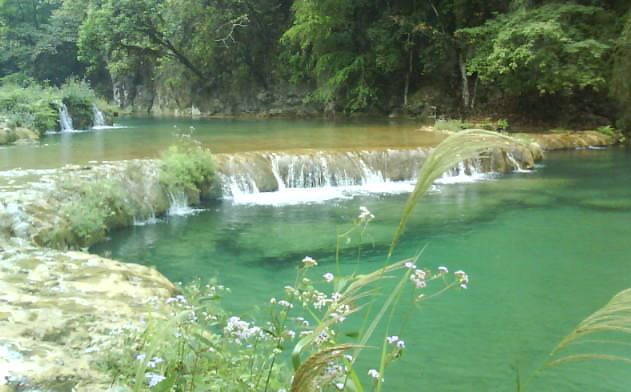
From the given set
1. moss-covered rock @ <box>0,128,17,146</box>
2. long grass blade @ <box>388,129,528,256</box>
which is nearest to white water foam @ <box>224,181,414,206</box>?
moss-covered rock @ <box>0,128,17,146</box>

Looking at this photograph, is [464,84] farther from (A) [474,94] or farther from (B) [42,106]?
(B) [42,106]

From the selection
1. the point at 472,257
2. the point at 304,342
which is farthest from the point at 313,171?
the point at 304,342

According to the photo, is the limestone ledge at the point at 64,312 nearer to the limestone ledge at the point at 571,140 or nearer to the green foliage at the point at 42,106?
the green foliage at the point at 42,106

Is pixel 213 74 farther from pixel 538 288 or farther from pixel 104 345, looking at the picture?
pixel 104 345

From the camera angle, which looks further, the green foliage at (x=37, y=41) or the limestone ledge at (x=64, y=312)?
the green foliage at (x=37, y=41)

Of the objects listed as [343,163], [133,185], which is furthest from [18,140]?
[343,163]

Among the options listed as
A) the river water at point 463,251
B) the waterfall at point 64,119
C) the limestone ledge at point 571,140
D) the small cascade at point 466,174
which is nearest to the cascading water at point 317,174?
the small cascade at point 466,174

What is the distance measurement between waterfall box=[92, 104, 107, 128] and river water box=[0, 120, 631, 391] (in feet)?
21.4

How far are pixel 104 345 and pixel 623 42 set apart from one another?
16.3 m

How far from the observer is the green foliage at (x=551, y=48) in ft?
54.3

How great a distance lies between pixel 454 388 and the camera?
4.10m

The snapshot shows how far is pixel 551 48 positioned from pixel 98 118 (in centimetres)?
1334

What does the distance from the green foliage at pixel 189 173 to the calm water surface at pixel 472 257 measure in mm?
466

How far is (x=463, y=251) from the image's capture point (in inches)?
A: 300
